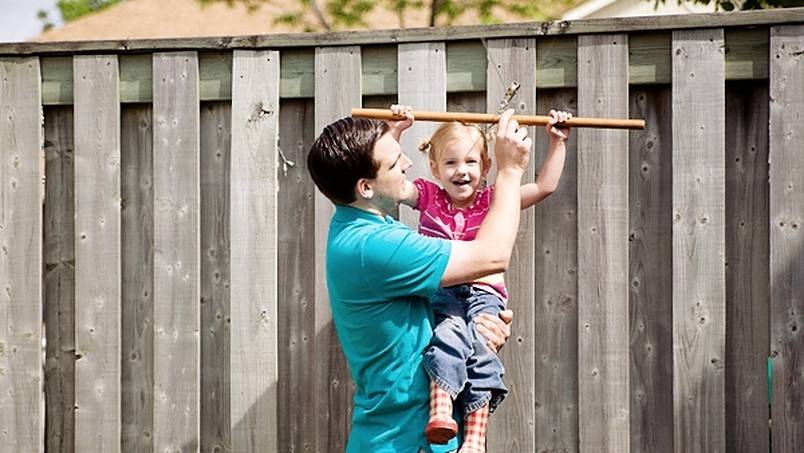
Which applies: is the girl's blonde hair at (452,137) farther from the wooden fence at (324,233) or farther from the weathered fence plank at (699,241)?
the weathered fence plank at (699,241)

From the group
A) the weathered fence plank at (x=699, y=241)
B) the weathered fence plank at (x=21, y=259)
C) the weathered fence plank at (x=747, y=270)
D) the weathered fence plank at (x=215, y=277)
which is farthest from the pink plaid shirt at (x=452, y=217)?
the weathered fence plank at (x=21, y=259)

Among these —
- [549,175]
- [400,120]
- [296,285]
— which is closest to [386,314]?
[400,120]

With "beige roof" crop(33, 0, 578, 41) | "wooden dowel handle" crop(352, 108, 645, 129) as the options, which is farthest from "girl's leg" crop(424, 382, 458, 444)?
"beige roof" crop(33, 0, 578, 41)

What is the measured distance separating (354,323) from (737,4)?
4.49 meters

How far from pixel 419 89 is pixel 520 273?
0.74 meters

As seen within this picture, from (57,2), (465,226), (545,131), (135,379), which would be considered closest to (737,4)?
(545,131)

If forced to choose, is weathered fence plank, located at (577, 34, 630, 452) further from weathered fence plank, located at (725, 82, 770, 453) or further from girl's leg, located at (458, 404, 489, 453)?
girl's leg, located at (458, 404, 489, 453)

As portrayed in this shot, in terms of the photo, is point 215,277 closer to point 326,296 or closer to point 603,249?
point 326,296

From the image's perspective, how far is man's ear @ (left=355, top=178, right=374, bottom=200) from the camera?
138 inches

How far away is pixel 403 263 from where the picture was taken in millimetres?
3383

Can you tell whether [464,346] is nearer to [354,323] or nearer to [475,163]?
[354,323]

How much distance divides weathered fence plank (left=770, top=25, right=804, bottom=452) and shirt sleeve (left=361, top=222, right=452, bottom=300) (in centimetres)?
121

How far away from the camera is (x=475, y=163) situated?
3898mm

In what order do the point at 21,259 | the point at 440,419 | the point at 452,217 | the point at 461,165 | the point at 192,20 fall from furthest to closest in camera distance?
the point at 192,20 < the point at 21,259 < the point at 452,217 < the point at 461,165 < the point at 440,419
